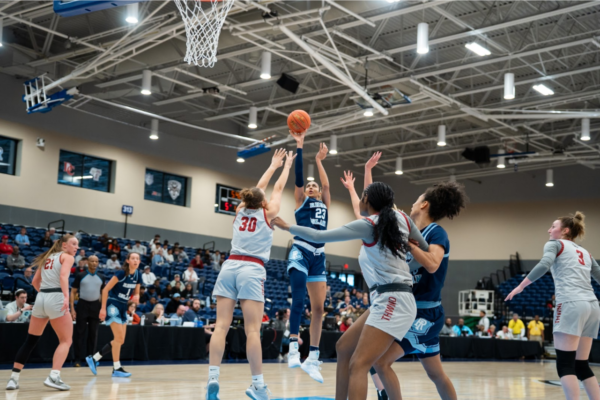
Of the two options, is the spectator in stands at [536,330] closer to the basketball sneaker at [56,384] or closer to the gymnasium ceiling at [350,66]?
the gymnasium ceiling at [350,66]

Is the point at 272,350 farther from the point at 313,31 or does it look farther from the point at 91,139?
the point at 91,139

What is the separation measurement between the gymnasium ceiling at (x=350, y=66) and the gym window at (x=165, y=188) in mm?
1744

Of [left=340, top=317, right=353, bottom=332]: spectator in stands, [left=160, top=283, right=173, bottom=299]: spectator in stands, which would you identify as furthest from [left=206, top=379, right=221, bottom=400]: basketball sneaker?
[left=160, top=283, right=173, bottom=299]: spectator in stands

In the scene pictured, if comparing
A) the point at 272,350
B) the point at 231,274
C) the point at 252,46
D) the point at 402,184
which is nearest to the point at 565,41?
the point at 252,46

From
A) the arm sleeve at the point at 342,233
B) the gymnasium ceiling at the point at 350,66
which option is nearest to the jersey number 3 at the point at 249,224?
the arm sleeve at the point at 342,233

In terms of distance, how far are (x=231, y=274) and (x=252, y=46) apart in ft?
44.1

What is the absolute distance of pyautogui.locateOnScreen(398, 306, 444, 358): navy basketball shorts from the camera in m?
4.42

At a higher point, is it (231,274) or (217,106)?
(217,106)

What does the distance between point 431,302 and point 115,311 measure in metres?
5.68

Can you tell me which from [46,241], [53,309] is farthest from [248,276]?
[46,241]

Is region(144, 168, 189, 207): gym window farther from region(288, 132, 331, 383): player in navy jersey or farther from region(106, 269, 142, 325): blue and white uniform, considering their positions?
region(288, 132, 331, 383): player in navy jersey

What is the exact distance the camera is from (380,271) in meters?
4.25

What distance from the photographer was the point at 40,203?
21.3m

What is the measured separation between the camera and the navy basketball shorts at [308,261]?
6.89 meters
